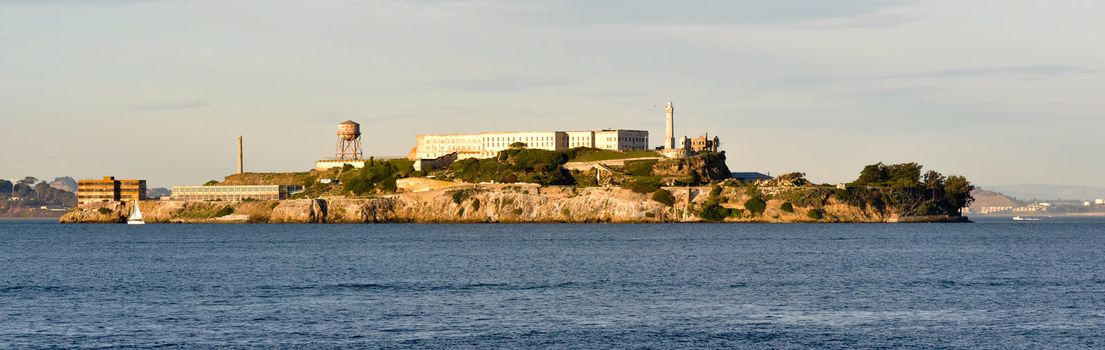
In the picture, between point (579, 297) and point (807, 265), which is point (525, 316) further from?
point (807, 265)

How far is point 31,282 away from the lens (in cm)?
8025

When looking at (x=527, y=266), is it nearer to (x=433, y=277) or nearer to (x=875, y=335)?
(x=433, y=277)

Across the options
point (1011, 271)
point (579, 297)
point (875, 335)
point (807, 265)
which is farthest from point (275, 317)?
point (1011, 271)

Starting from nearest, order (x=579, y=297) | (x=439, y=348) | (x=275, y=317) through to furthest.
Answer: (x=439, y=348), (x=275, y=317), (x=579, y=297)

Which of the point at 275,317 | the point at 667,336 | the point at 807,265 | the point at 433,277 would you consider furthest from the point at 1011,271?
the point at 275,317

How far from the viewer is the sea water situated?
52812mm

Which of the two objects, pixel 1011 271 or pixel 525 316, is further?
pixel 1011 271

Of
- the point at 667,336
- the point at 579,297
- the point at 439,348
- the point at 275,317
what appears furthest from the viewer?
the point at 579,297

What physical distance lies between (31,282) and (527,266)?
31.1m

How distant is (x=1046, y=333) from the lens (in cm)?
5366

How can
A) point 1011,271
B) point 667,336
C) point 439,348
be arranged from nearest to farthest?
point 439,348
point 667,336
point 1011,271

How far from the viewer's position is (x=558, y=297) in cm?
6800

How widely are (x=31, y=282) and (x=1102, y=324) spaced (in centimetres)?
5847

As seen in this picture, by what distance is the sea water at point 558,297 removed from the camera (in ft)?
173
